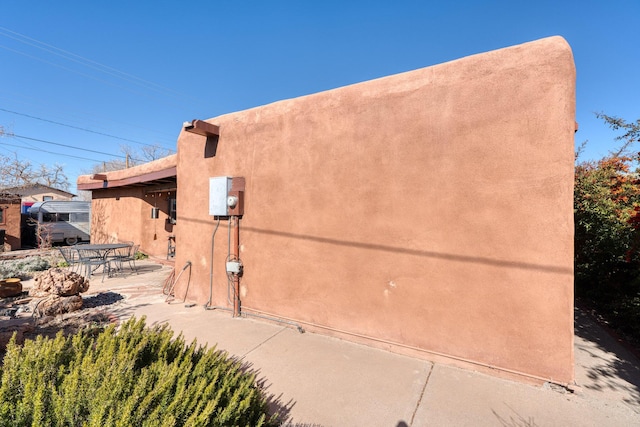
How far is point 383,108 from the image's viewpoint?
3.82 m

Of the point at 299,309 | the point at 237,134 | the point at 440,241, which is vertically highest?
the point at 237,134

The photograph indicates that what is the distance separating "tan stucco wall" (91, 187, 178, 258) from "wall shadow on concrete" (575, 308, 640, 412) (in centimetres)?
1113

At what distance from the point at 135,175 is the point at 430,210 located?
10.2 meters

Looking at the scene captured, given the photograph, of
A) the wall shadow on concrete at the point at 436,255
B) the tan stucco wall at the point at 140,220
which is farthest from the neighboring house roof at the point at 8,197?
the wall shadow on concrete at the point at 436,255

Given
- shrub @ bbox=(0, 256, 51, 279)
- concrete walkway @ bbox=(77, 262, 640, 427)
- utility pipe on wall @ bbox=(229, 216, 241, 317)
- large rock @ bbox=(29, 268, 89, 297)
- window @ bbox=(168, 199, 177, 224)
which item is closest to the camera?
concrete walkway @ bbox=(77, 262, 640, 427)

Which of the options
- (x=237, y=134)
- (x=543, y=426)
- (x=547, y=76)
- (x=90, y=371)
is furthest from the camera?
(x=237, y=134)

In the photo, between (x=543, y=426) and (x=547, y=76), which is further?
(x=547, y=76)

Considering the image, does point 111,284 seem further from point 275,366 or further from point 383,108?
point 383,108

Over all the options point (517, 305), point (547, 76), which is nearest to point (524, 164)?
point (547, 76)

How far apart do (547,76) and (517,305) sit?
242 cm

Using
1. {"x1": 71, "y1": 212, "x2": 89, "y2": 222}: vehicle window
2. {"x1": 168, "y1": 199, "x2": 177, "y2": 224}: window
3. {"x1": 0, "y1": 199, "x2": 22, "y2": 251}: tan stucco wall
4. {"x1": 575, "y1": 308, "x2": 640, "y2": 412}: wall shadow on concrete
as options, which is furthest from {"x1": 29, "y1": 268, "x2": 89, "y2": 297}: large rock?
{"x1": 71, "y1": 212, "x2": 89, "y2": 222}: vehicle window

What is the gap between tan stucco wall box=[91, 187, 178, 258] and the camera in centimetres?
1063

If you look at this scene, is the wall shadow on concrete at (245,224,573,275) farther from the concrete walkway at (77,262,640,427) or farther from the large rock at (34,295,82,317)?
the large rock at (34,295,82,317)

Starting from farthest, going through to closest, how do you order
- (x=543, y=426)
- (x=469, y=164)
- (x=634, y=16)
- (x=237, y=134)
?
(x=237, y=134) < (x=634, y=16) < (x=469, y=164) < (x=543, y=426)
